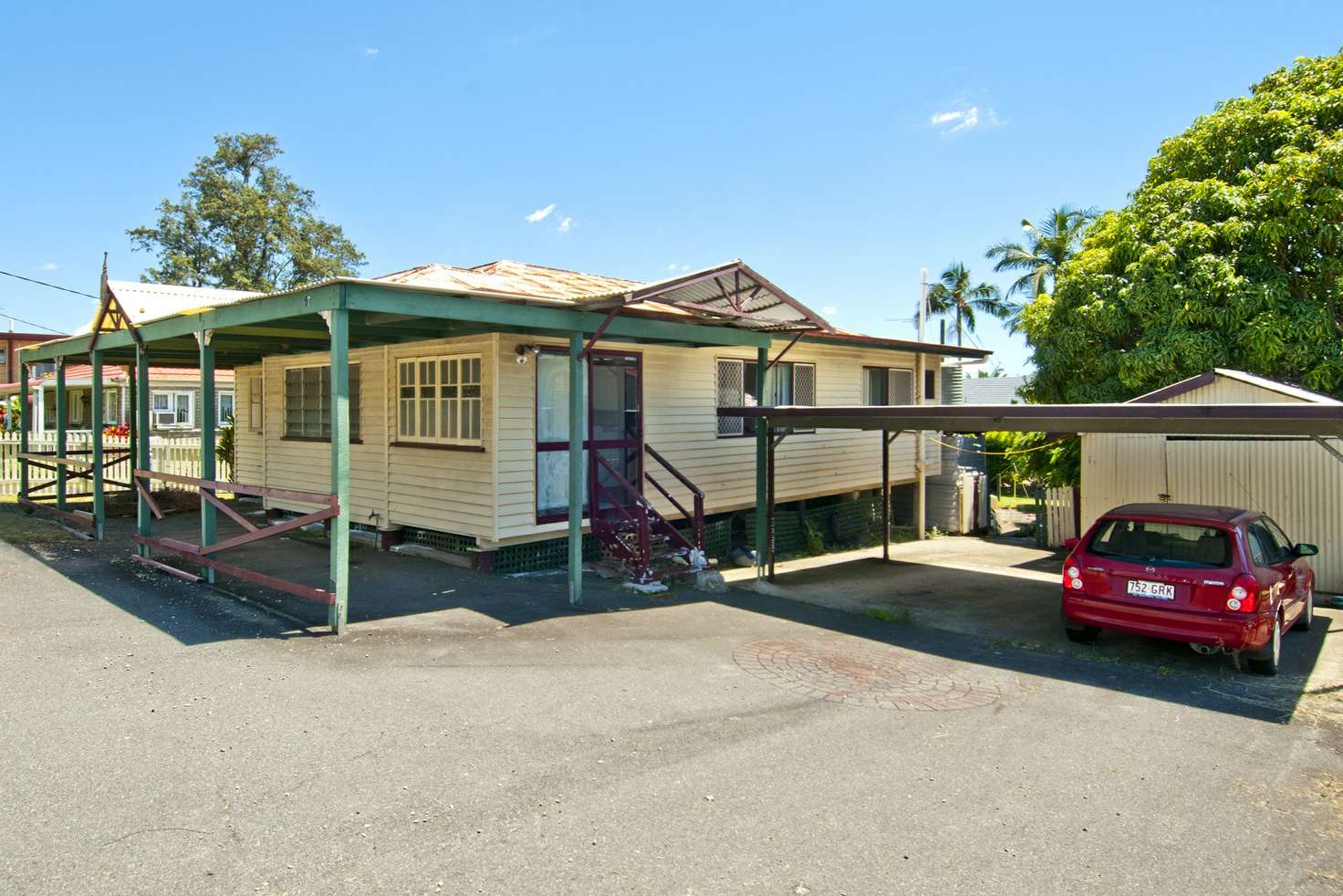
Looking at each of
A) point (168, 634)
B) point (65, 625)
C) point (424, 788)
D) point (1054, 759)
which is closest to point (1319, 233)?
point (1054, 759)

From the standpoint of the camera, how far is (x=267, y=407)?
1481cm

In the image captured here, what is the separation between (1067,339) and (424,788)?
13.7m

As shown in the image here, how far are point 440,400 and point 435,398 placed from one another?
5.1 inches

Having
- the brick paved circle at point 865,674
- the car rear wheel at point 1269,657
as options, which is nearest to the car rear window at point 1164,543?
the car rear wheel at point 1269,657

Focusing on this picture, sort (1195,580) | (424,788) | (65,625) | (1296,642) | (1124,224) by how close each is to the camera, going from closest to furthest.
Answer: (424,788), (1195,580), (65,625), (1296,642), (1124,224)

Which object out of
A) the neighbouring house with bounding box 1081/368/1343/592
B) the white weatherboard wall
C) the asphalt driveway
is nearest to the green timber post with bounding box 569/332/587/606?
the asphalt driveway

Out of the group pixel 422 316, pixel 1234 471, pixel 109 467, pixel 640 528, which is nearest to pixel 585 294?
pixel 422 316

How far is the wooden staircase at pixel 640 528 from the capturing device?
34.5 feet

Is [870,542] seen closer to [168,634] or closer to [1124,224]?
[1124,224]

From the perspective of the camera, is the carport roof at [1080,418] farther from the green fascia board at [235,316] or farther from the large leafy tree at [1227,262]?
the green fascia board at [235,316]

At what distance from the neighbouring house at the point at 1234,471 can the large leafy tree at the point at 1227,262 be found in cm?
155

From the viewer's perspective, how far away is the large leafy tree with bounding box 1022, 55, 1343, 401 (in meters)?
12.6

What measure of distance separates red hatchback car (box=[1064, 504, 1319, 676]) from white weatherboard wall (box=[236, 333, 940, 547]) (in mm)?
6055

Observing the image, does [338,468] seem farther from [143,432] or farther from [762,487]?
[762,487]
